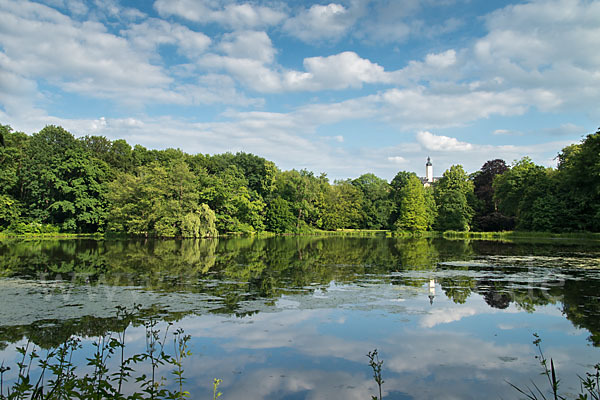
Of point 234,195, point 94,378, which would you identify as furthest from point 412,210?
point 94,378

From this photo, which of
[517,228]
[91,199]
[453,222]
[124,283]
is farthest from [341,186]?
[124,283]

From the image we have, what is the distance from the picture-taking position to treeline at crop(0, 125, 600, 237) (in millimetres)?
39469

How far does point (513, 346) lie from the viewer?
668cm

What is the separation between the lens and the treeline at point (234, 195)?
39.5 meters

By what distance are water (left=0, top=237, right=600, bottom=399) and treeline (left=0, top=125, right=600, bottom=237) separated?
86.7 feet

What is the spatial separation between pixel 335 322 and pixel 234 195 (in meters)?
43.1

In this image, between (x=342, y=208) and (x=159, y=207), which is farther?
(x=342, y=208)

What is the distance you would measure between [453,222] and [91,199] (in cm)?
4637

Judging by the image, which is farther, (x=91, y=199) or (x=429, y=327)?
(x=91, y=199)

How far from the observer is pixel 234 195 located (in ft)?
165

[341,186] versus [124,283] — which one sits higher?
[341,186]

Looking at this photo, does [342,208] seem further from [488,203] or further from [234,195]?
[488,203]

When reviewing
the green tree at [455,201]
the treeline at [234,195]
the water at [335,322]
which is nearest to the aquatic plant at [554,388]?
the water at [335,322]

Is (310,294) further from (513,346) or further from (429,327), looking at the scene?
(513,346)
